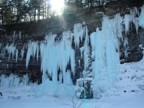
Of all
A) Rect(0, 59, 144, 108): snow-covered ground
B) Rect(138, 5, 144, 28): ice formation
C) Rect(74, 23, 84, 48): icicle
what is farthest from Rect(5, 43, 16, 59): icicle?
Rect(138, 5, 144, 28): ice formation

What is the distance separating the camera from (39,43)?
77.3 ft

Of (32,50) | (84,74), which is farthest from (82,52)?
(32,50)

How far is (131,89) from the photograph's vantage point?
17891mm

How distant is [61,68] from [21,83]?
3733mm

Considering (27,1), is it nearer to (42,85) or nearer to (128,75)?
(42,85)

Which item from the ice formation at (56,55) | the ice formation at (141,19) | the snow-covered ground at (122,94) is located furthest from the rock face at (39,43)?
the snow-covered ground at (122,94)

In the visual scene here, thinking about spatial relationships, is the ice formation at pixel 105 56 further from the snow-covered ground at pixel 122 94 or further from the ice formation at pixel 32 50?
the ice formation at pixel 32 50

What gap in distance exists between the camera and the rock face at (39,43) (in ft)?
61.8


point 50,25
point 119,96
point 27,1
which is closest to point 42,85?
point 50,25

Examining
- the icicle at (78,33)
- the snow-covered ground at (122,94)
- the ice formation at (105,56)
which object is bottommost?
the snow-covered ground at (122,94)

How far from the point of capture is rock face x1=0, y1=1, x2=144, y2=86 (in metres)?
18.8

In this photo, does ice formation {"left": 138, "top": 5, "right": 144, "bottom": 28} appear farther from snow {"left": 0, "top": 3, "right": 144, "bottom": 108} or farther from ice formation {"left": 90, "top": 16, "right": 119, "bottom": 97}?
ice formation {"left": 90, "top": 16, "right": 119, "bottom": 97}

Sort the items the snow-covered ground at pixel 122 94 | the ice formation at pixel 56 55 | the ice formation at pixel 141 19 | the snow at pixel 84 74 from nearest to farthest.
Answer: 1. the snow-covered ground at pixel 122 94
2. the snow at pixel 84 74
3. the ice formation at pixel 141 19
4. the ice formation at pixel 56 55

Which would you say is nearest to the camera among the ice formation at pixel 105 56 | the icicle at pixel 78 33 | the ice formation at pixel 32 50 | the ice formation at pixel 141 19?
the ice formation at pixel 141 19
